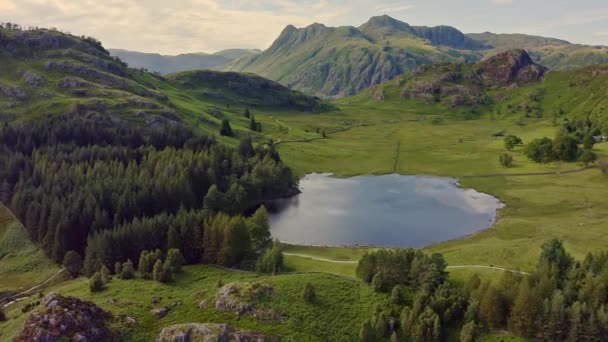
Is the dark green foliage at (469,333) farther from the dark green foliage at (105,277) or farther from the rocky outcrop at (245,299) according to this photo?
the dark green foliage at (105,277)

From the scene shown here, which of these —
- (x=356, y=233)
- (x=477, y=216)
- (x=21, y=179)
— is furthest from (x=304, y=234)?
(x=21, y=179)

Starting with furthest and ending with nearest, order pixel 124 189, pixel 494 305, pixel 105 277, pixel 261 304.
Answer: pixel 124 189
pixel 105 277
pixel 261 304
pixel 494 305

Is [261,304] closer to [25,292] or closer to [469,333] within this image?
[469,333]

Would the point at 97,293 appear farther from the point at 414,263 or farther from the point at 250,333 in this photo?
the point at 414,263

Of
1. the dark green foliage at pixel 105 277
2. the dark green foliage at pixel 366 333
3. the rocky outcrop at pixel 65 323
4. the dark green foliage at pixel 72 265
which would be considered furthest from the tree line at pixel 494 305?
the dark green foliage at pixel 72 265

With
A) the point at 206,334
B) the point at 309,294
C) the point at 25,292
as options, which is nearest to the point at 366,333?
the point at 309,294
